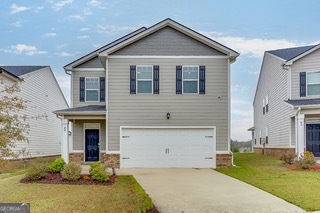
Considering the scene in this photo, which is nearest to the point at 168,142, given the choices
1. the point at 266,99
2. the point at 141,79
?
the point at 141,79

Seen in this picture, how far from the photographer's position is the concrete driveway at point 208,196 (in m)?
8.61

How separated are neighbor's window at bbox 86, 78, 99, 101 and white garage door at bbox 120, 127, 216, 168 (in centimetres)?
472

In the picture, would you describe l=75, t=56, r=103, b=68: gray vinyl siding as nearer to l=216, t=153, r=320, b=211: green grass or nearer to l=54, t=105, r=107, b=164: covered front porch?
l=54, t=105, r=107, b=164: covered front porch

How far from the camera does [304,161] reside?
55.6 ft

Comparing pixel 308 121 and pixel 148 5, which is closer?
pixel 148 5

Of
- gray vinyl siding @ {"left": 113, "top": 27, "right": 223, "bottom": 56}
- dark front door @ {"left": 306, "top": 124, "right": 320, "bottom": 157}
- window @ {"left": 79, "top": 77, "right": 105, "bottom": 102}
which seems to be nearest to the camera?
gray vinyl siding @ {"left": 113, "top": 27, "right": 223, "bottom": 56}

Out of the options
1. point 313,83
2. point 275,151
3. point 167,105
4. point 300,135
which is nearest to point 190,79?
point 167,105

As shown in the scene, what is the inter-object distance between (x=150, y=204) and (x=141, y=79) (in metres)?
10.6

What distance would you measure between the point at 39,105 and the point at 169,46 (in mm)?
11461

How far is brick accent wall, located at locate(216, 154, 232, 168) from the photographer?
1853cm

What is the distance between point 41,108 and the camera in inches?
998

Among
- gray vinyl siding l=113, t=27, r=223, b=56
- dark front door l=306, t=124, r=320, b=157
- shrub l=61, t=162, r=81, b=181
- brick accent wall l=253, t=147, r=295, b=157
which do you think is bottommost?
brick accent wall l=253, t=147, r=295, b=157

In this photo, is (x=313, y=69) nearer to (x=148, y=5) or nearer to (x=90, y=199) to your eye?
(x=148, y=5)

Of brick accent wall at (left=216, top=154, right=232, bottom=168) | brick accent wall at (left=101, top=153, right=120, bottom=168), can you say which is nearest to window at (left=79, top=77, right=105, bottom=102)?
brick accent wall at (left=101, top=153, right=120, bottom=168)
